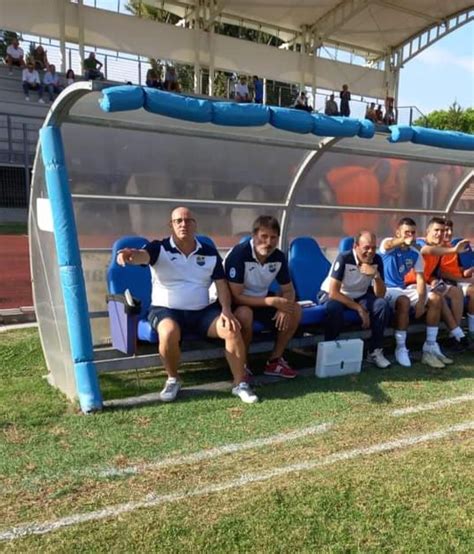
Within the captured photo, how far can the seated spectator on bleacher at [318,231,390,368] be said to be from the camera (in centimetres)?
527

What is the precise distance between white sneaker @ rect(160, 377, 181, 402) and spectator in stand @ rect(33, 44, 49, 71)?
19.7m

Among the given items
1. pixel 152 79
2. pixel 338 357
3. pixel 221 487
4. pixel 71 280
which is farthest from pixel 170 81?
pixel 221 487

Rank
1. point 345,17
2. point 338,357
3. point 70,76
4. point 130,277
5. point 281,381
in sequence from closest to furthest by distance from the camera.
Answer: point 281,381 → point 338,357 → point 130,277 → point 70,76 → point 345,17

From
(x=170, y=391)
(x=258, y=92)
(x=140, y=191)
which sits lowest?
(x=170, y=391)

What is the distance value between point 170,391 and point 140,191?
85.4 inches

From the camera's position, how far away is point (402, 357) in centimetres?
547

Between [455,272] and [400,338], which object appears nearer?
[400,338]

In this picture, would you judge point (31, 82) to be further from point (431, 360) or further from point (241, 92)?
point (431, 360)

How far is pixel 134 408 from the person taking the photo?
13.6 ft

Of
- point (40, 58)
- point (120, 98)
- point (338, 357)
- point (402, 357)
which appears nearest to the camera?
point (120, 98)

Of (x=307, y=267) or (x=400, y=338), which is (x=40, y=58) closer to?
(x=307, y=267)

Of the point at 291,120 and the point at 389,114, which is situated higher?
the point at 389,114

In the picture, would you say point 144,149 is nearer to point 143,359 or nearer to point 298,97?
point 143,359

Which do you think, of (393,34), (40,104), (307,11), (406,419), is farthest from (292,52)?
(406,419)
